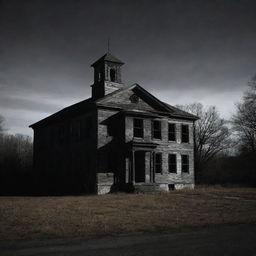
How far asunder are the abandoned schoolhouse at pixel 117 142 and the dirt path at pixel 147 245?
16465 mm

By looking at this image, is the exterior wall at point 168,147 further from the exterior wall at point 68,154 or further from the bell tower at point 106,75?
the bell tower at point 106,75

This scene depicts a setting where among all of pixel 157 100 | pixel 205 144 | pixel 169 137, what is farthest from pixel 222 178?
pixel 157 100

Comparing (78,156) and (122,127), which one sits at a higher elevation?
(122,127)

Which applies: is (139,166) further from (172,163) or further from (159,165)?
(172,163)

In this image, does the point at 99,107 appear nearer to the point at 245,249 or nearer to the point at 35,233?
the point at 35,233

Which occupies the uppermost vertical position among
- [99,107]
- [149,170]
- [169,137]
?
[99,107]

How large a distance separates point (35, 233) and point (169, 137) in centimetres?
2294

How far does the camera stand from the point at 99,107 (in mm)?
26984

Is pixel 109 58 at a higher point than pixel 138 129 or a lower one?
higher

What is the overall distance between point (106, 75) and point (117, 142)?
7.61 meters

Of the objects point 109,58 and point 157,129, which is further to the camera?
point 109,58

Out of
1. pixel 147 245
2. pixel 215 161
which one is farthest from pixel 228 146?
pixel 147 245

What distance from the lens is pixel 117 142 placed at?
27.5 meters

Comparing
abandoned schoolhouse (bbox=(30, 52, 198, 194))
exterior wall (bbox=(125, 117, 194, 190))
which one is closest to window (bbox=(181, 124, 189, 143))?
abandoned schoolhouse (bbox=(30, 52, 198, 194))
